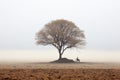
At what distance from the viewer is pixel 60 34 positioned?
83562mm

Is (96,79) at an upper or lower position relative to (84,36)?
lower

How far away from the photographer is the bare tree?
275ft

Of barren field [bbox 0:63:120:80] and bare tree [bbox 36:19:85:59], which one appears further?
bare tree [bbox 36:19:85:59]

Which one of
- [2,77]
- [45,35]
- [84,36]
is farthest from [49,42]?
[2,77]

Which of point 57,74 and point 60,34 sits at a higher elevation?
point 60,34

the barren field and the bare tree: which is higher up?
the bare tree

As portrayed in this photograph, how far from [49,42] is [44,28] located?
3.75 meters

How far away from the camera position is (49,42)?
276 feet

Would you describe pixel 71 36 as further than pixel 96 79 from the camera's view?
Yes

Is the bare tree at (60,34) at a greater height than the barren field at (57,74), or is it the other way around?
the bare tree at (60,34)

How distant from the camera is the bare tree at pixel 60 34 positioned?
8381 cm

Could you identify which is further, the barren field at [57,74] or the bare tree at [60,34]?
the bare tree at [60,34]

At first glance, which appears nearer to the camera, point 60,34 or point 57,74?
point 57,74

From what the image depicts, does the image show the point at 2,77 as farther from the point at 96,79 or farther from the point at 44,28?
the point at 44,28
